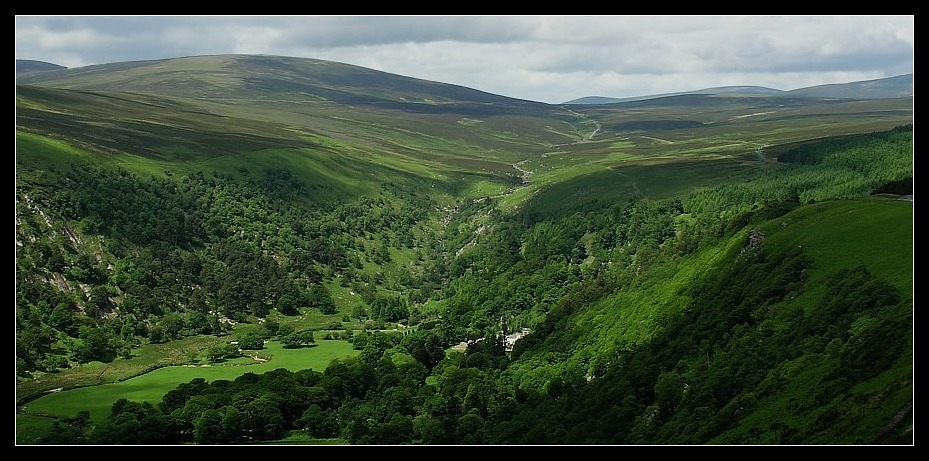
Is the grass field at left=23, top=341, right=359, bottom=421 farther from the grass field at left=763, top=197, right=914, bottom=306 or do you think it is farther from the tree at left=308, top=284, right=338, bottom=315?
the grass field at left=763, top=197, right=914, bottom=306

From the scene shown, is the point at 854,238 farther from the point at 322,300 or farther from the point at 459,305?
the point at 322,300

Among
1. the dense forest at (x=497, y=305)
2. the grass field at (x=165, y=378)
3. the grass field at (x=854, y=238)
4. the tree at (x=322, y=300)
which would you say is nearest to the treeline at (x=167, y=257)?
the tree at (x=322, y=300)

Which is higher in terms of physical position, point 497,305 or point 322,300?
point 497,305

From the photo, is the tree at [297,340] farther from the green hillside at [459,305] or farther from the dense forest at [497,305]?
the green hillside at [459,305]

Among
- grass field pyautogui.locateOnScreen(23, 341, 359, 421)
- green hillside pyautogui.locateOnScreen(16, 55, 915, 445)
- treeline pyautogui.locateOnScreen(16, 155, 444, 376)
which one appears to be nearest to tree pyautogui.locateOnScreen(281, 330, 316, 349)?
green hillside pyautogui.locateOnScreen(16, 55, 915, 445)

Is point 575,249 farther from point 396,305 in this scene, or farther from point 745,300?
point 745,300

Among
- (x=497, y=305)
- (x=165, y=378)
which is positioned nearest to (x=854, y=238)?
(x=497, y=305)

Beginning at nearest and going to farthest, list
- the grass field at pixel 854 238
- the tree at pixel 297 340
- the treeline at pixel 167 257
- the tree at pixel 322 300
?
the grass field at pixel 854 238 < the treeline at pixel 167 257 < the tree at pixel 297 340 < the tree at pixel 322 300
